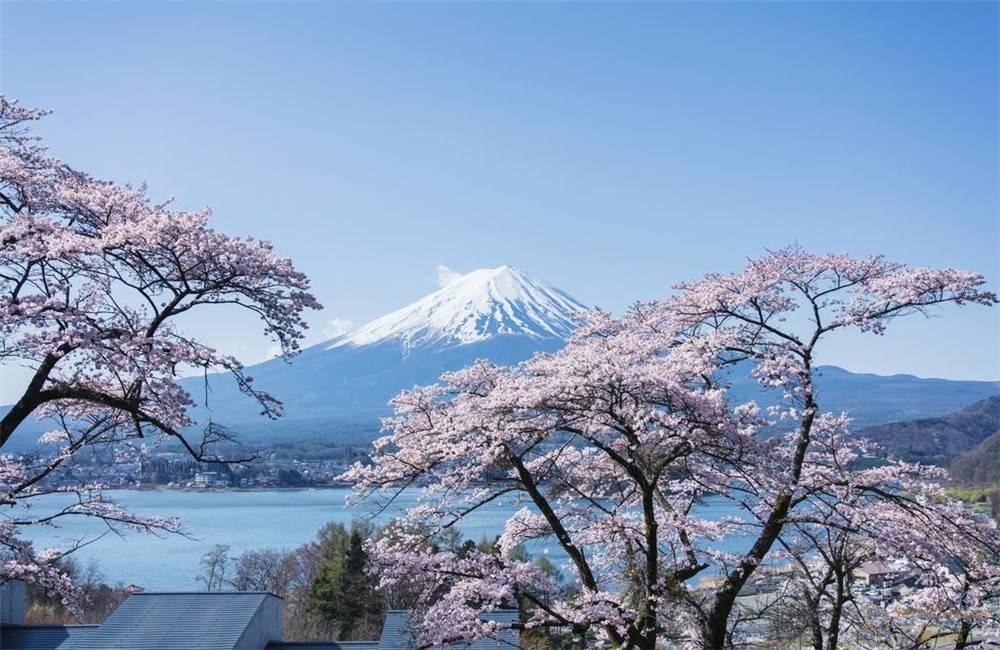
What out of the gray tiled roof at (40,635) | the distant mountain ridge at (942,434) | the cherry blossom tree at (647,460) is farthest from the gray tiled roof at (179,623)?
the distant mountain ridge at (942,434)

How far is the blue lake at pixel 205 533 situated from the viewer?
83.9ft

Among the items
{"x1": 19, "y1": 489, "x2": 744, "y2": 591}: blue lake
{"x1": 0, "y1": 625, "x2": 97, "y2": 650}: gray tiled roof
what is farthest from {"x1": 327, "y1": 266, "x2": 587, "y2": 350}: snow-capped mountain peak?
{"x1": 0, "y1": 625, "x2": 97, "y2": 650}: gray tiled roof

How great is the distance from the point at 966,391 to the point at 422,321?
56.2 meters

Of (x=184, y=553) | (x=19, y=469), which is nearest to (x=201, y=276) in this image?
(x=19, y=469)

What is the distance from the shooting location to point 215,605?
32.8 ft

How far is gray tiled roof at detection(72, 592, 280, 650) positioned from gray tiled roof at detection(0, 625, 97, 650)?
0.69 ft

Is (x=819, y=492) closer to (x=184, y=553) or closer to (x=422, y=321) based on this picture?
(x=184, y=553)

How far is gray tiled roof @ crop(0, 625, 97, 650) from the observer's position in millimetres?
10000

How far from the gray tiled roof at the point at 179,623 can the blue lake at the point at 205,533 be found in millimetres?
6443

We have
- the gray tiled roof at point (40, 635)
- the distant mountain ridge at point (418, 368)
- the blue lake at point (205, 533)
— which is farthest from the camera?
the distant mountain ridge at point (418, 368)

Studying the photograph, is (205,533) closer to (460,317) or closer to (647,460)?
(647,460)

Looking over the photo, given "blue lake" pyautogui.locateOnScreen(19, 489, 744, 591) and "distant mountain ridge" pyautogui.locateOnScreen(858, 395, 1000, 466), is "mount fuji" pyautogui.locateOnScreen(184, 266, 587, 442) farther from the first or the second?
"distant mountain ridge" pyautogui.locateOnScreen(858, 395, 1000, 466)

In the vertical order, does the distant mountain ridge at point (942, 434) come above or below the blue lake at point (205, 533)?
above

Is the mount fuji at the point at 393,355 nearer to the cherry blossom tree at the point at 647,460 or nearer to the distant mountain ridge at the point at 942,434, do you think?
the distant mountain ridge at the point at 942,434
